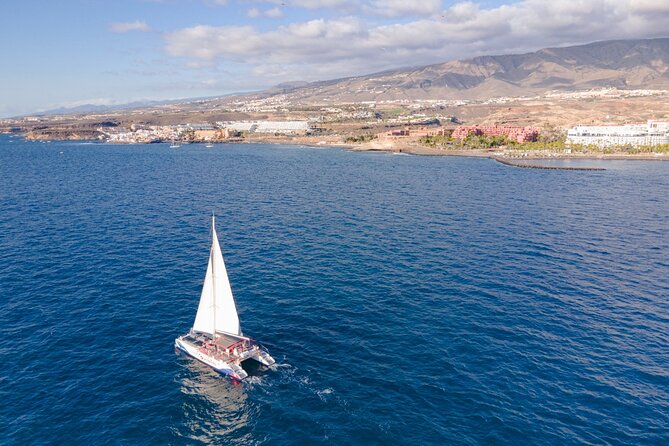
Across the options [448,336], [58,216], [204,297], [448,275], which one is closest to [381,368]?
[448,336]

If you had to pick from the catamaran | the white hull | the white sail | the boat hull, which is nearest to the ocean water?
the boat hull

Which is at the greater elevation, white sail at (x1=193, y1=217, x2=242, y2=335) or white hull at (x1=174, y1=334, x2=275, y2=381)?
white sail at (x1=193, y1=217, x2=242, y2=335)

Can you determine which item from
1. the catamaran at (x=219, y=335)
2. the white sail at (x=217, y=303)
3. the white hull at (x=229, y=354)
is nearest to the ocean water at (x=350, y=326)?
the white hull at (x=229, y=354)

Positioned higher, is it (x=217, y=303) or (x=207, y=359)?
(x=217, y=303)

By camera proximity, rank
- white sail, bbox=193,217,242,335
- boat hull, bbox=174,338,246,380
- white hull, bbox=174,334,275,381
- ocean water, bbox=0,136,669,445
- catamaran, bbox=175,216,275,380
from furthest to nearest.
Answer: white sail, bbox=193,217,242,335 < catamaran, bbox=175,216,275,380 < white hull, bbox=174,334,275,381 < boat hull, bbox=174,338,246,380 < ocean water, bbox=0,136,669,445

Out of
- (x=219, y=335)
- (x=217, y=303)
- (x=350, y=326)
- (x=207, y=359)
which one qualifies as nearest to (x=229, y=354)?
(x=207, y=359)

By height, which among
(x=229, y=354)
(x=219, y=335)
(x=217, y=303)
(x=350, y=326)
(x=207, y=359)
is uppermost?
(x=217, y=303)

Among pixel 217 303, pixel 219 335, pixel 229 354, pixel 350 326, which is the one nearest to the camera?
pixel 229 354

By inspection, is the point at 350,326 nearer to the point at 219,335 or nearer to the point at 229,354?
the point at 229,354

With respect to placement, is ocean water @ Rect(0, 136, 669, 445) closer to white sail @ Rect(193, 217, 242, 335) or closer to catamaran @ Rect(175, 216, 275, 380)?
catamaran @ Rect(175, 216, 275, 380)
